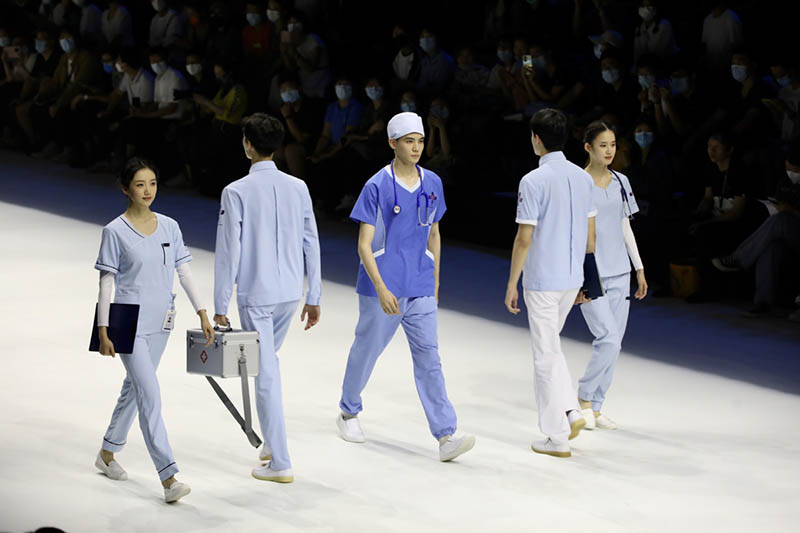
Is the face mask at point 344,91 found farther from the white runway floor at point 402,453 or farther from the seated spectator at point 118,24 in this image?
the white runway floor at point 402,453

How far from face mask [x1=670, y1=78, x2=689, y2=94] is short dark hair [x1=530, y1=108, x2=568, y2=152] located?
5125 mm

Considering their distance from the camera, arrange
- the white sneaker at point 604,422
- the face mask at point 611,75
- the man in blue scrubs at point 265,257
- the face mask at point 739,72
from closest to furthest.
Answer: the man in blue scrubs at point 265,257 → the white sneaker at point 604,422 → the face mask at point 739,72 → the face mask at point 611,75

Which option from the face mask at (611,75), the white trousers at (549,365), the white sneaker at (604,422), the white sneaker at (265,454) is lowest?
the white sneaker at (265,454)

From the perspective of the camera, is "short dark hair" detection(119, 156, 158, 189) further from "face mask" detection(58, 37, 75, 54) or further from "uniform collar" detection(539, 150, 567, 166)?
"face mask" detection(58, 37, 75, 54)

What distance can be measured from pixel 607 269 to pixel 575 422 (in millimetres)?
783

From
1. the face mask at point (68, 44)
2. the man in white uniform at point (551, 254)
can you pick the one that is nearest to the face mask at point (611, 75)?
the man in white uniform at point (551, 254)

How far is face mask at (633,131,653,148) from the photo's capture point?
1011 centimetres

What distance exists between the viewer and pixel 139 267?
5.09m

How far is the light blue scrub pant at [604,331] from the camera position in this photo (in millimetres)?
6254

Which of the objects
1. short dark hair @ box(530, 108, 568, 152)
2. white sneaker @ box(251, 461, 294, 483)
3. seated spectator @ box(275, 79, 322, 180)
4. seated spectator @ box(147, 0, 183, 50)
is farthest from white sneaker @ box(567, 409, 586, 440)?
seated spectator @ box(147, 0, 183, 50)

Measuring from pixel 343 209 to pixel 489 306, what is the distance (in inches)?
147

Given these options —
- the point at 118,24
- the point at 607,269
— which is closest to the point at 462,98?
the point at 607,269

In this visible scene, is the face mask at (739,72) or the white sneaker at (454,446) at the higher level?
the face mask at (739,72)

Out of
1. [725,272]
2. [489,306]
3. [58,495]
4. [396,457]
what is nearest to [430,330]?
[396,457]
